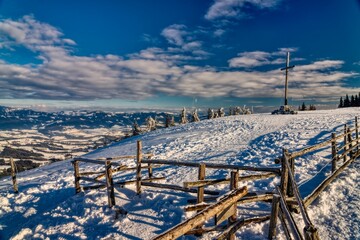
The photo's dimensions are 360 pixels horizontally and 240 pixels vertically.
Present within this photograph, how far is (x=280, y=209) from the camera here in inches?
272

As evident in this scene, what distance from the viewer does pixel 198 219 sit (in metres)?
3.71

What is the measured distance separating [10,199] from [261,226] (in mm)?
13604

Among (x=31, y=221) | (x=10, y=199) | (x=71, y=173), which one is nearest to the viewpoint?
(x=31, y=221)

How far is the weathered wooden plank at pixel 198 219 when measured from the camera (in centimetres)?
327

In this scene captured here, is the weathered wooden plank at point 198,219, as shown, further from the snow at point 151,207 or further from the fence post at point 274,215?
the snow at point 151,207

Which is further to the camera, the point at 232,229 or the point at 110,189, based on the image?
the point at 110,189

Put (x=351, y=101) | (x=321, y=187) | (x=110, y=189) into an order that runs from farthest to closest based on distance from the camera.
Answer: (x=351, y=101) → (x=110, y=189) → (x=321, y=187)

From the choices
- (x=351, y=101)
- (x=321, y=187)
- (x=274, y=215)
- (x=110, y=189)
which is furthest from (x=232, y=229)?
(x=351, y=101)

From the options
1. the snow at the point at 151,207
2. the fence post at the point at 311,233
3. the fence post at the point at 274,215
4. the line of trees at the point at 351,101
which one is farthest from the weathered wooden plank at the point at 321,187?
the line of trees at the point at 351,101

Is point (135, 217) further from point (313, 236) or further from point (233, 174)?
point (313, 236)

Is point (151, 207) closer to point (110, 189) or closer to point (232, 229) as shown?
point (110, 189)

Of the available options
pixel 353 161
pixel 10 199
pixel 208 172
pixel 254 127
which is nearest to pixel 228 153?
pixel 208 172

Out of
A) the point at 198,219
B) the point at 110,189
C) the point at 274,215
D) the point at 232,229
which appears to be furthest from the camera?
the point at 110,189

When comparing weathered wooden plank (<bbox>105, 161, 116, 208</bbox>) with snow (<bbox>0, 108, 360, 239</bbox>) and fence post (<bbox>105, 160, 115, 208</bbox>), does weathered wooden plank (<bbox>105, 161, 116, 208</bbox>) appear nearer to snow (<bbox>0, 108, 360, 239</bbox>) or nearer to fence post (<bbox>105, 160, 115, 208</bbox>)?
fence post (<bbox>105, 160, 115, 208</bbox>)
